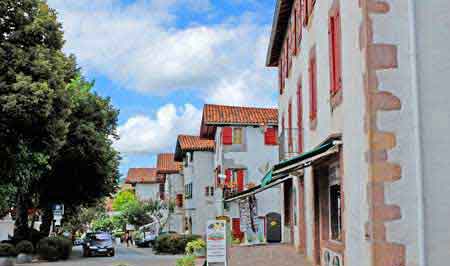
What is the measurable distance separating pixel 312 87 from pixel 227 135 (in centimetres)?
2838

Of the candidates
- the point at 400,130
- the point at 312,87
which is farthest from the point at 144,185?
the point at 400,130

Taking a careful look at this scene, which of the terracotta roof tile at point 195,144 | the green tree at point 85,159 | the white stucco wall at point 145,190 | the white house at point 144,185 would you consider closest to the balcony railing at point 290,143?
the green tree at point 85,159

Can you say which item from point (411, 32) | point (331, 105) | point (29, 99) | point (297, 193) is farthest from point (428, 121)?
point (29, 99)

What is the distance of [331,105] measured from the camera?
14.1 meters

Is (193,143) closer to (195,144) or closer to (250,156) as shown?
(195,144)

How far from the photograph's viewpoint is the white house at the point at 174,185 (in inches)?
2778

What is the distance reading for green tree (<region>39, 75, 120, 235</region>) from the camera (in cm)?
4047

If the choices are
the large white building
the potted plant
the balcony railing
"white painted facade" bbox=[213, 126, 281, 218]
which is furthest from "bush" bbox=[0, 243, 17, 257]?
the large white building

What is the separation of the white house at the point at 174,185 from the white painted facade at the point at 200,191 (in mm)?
8135

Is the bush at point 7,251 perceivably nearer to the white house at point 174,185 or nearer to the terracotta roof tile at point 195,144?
the terracotta roof tile at point 195,144

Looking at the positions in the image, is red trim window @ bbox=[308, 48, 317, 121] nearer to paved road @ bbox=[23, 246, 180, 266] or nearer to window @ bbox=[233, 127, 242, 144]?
paved road @ bbox=[23, 246, 180, 266]

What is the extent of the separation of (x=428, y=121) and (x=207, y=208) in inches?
1934

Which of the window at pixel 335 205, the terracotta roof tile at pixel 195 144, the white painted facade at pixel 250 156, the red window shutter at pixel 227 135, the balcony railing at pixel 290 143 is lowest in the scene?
the window at pixel 335 205

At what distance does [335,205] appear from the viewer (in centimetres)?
1589
